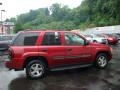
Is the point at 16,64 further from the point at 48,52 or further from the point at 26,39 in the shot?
the point at 48,52

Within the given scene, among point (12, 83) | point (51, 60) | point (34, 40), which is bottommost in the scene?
point (12, 83)

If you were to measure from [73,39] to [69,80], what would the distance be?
1996mm

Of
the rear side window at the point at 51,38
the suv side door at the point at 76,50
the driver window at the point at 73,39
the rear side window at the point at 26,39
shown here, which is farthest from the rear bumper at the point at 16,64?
the driver window at the point at 73,39

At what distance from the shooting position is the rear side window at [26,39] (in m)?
9.86

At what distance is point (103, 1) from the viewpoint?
272 ft

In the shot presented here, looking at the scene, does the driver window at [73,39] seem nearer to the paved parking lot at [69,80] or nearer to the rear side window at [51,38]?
the rear side window at [51,38]

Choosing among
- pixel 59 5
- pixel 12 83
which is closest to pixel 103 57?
pixel 12 83


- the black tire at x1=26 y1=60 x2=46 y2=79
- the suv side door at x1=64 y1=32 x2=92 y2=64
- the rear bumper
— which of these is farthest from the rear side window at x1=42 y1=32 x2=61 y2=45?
the rear bumper

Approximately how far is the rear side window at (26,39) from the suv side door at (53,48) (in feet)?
1.22

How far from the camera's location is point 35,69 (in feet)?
32.5

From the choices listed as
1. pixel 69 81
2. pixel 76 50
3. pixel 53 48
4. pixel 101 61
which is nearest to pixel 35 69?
pixel 53 48

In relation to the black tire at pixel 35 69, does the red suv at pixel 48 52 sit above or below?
above

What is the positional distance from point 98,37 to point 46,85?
83.6 feet

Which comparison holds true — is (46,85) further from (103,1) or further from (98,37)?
(103,1)
